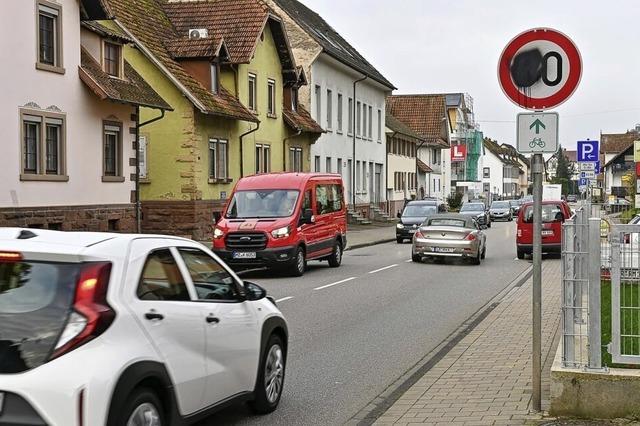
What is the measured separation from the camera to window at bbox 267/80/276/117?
38094 millimetres

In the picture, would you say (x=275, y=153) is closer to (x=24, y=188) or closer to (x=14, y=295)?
(x=24, y=188)

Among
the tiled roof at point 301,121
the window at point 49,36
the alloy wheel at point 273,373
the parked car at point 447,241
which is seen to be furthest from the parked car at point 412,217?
the alloy wheel at point 273,373

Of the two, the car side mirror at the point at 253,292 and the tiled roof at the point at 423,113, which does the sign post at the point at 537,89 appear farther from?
the tiled roof at the point at 423,113

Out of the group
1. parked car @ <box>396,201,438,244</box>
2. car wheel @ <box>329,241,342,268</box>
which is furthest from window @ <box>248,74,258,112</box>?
car wheel @ <box>329,241,342,268</box>

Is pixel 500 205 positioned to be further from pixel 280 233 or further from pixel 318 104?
pixel 280 233

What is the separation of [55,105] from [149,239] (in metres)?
18.3

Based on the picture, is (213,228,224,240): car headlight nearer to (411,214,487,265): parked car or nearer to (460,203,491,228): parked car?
(411,214,487,265): parked car

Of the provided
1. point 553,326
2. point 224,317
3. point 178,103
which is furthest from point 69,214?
point 224,317

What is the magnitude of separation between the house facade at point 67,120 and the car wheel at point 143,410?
16559 mm

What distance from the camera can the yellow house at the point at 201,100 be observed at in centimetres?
3070

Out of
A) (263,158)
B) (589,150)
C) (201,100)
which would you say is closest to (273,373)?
(589,150)

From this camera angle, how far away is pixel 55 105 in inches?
899

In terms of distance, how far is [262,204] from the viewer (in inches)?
806

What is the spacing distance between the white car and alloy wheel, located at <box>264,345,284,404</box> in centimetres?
67
